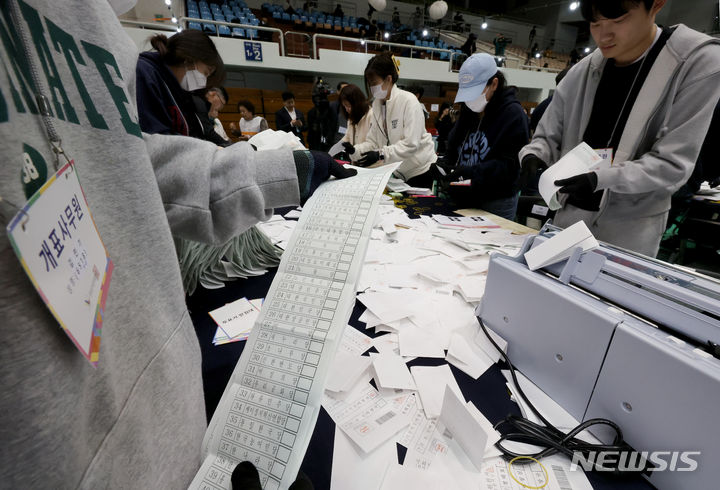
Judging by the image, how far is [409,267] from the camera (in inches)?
42.8

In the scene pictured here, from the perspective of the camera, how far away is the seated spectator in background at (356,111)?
8.17 ft

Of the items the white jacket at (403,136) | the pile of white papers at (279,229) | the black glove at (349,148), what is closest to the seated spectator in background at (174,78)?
the pile of white papers at (279,229)

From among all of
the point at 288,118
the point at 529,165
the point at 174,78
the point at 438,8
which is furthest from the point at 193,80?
the point at 438,8

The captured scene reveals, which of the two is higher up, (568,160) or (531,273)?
(568,160)

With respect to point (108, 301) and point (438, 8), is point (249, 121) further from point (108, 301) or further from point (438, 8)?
point (438, 8)

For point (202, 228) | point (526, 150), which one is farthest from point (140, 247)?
point (526, 150)

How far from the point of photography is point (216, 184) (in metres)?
0.52

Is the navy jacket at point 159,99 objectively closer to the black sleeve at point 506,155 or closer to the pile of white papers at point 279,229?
the pile of white papers at point 279,229

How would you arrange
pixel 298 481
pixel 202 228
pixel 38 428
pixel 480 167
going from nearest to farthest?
pixel 38 428, pixel 298 481, pixel 202 228, pixel 480 167

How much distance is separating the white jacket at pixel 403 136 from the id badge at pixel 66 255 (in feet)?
6.50

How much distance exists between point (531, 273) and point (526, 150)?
91cm

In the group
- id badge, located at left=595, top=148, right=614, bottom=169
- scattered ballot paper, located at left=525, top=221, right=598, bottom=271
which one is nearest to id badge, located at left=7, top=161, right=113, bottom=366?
scattered ballot paper, located at left=525, top=221, right=598, bottom=271

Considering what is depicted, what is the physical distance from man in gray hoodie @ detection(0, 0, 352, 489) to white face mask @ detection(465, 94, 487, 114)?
1621mm

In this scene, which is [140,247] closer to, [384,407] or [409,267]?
[384,407]
